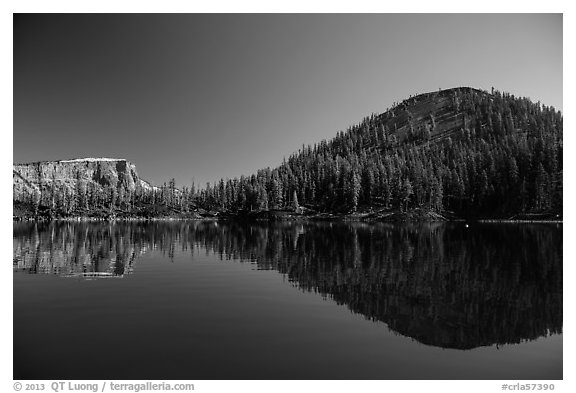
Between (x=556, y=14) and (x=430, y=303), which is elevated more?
(x=556, y=14)

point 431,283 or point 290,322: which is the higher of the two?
point 431,283

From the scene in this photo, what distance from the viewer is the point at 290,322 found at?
2062cm

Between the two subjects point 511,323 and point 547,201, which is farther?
point 547,201

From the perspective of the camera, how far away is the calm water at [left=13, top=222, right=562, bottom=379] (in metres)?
15.2

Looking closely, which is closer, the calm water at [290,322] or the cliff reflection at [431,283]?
the calm water at [290,322]

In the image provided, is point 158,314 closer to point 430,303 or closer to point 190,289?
point 190,289

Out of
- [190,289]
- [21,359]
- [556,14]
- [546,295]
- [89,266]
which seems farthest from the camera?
[89,266]

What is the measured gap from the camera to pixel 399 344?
693 inches

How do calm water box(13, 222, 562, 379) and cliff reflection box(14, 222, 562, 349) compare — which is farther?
cliff reflection box(14, 222, 562, 349)

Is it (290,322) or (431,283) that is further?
(431,283)

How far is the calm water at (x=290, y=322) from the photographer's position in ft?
50.0
